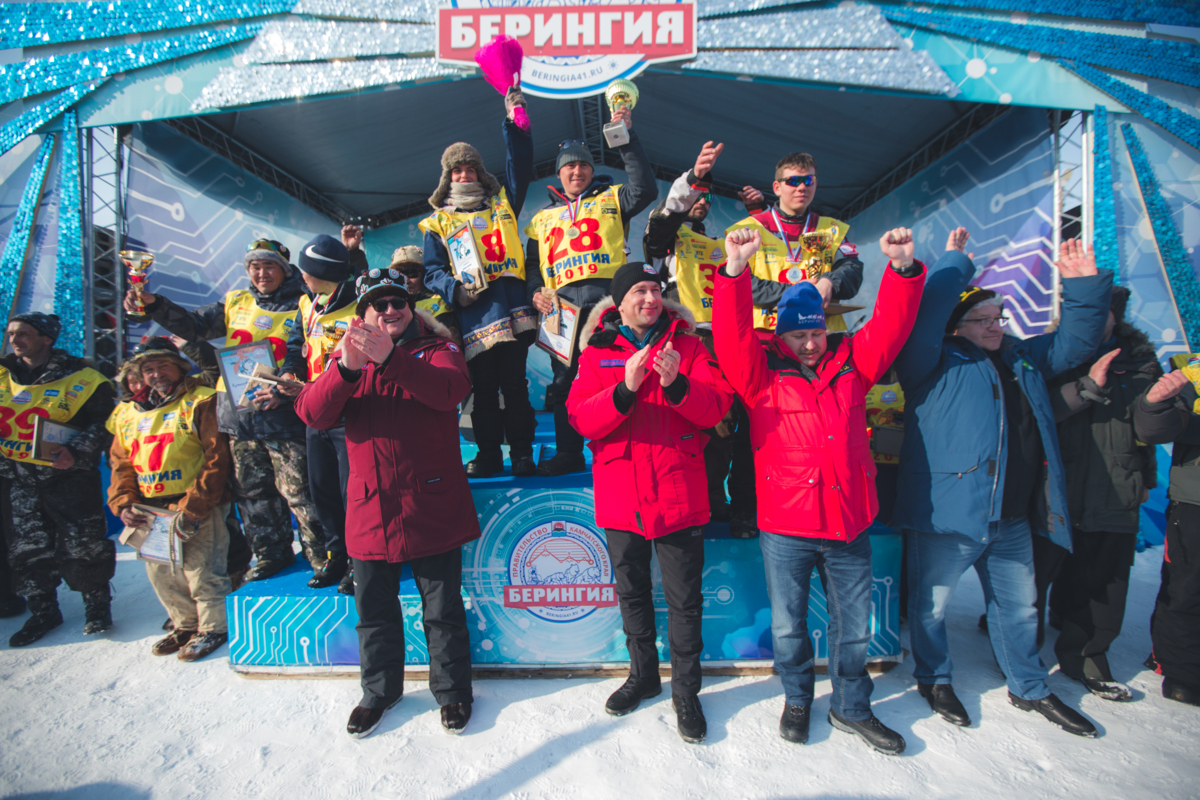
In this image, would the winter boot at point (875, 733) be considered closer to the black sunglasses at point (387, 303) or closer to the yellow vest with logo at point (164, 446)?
the black sunglasses at point (387, 303)

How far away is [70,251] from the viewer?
5344 mm

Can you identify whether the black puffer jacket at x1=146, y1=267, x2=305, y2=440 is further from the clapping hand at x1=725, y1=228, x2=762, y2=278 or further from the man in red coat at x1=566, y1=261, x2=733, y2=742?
the clapping hand at x1=725, y1=228, x2=762, y2=278

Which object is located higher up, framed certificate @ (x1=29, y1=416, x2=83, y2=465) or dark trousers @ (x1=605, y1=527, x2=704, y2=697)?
framed certificate @ (x1=29, y1=416, x2=83, y2=465)

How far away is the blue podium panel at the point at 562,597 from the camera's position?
2604 millimetres

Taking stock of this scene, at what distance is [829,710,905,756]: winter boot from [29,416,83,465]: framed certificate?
4822 millimetres

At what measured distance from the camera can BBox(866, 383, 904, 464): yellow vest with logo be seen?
2898 millimetres

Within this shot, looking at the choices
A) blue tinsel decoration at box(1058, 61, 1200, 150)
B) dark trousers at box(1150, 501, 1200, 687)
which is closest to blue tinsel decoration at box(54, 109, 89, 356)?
dark trousers at box(1150, 501, 1200, 687)

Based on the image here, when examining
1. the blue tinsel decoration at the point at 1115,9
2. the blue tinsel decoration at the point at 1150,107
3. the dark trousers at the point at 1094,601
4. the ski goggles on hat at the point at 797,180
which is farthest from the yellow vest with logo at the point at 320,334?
the blue tinsel decoration at the point at 1150,107

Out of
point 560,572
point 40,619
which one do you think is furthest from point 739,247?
point 40,619

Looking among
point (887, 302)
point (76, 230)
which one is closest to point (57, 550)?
point (76, 230)

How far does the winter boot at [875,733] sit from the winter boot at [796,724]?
0.17 metres

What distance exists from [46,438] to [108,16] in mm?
4970

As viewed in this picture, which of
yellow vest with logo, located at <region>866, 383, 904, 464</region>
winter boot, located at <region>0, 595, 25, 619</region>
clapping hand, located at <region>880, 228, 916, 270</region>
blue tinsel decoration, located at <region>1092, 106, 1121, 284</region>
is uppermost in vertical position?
blue tinsel decoration, located at <region>1092, 106, 1121, 284</region>

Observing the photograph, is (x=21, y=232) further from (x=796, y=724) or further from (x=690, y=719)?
(x=796, y=724)
